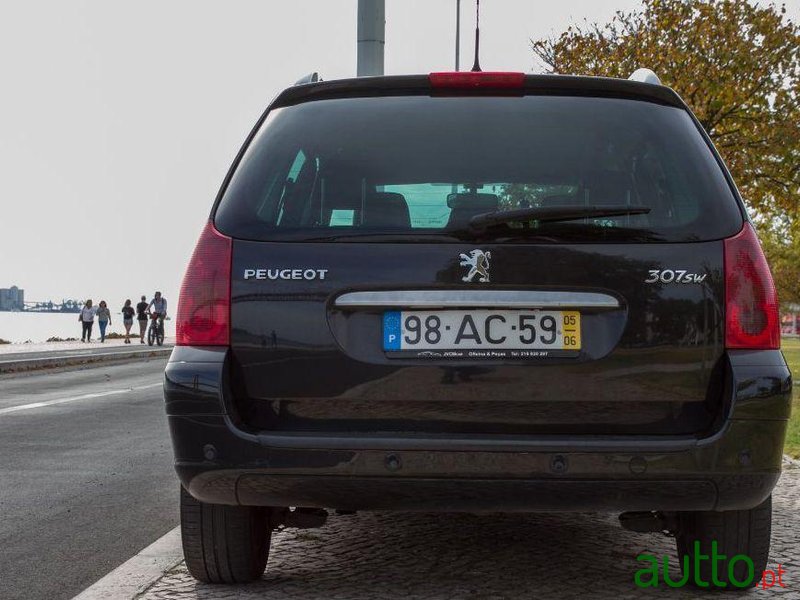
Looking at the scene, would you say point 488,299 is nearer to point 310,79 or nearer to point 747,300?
point 747,300

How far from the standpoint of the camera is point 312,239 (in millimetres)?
3590

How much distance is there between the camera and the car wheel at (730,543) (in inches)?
154

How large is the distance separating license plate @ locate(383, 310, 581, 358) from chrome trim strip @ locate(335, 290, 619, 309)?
2 centimetres

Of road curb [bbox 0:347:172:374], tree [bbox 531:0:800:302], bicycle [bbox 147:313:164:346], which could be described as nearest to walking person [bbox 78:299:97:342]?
bicycle [bbox 147:313:164:346]

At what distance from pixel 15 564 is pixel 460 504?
7.55 ft

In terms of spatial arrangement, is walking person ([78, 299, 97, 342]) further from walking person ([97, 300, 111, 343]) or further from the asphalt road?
the asphalt road

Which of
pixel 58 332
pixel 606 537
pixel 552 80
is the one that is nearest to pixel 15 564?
pixel 606 537

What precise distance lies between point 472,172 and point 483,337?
0.56m

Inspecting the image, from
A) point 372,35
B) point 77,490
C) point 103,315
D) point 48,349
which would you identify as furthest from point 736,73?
point 103,315

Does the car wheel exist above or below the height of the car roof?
below

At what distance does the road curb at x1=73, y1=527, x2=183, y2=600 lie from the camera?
4172mm

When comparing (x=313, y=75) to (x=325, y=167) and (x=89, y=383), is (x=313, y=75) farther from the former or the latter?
(x=89, y=383)

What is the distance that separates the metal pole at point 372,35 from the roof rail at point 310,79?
754cm

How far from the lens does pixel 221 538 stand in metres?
4.03
